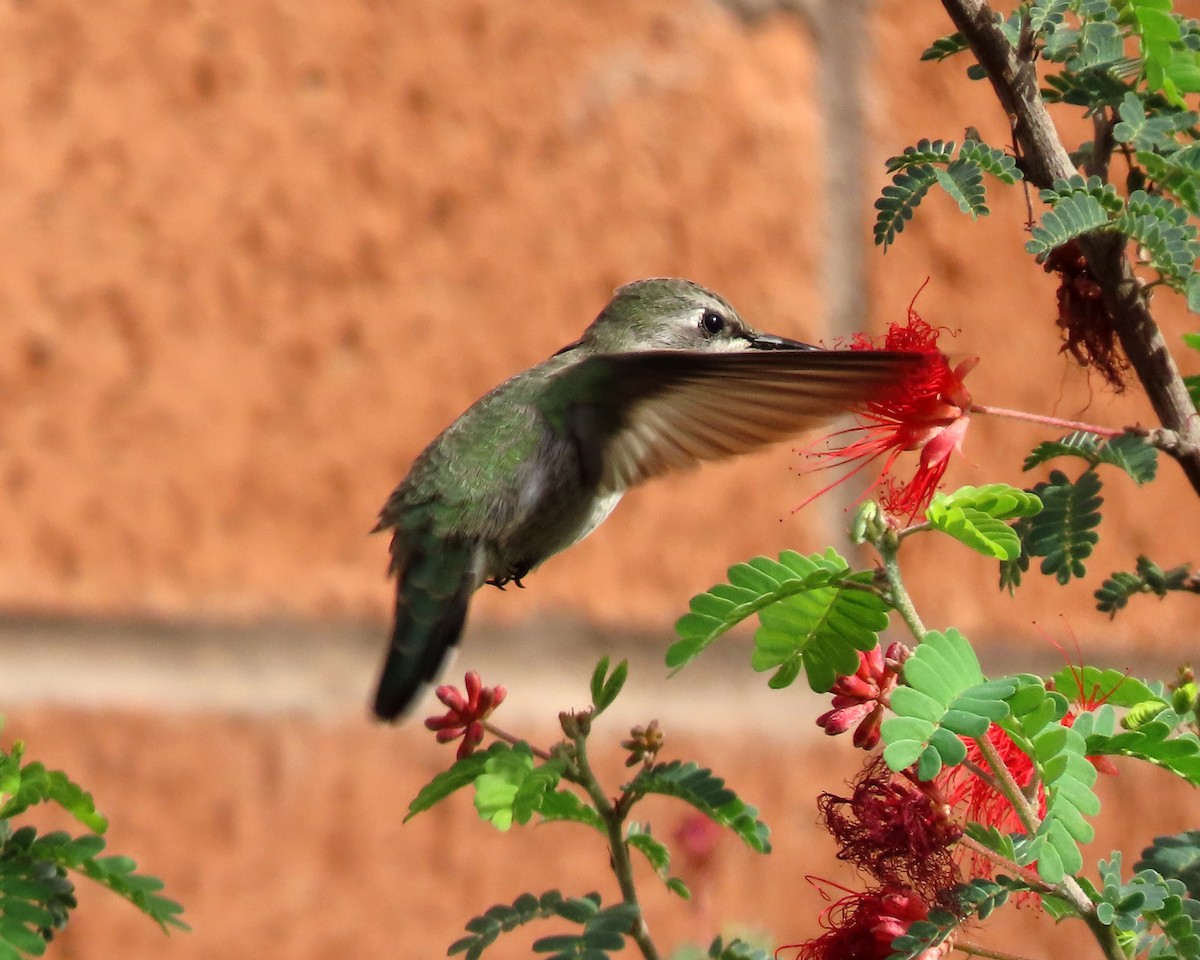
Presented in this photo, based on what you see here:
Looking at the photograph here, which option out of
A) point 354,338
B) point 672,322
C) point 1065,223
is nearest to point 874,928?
point 1065,223

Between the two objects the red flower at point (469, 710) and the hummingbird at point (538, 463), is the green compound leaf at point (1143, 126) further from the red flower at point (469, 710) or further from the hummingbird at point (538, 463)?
the red flower at point (469, 710)

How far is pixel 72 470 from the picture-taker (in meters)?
1.55

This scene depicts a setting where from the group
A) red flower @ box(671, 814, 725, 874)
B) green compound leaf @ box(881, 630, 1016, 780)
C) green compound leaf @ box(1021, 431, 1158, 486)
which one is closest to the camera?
green compound leaf @ box(881, 630, 1016, 780)

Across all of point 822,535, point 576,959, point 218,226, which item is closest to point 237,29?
point 218,226

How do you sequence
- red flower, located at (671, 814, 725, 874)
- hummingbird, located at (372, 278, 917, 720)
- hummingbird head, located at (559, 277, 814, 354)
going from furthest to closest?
1. hummingbird head, located at (559, 277, 814, 354)
2. red flower, located at (671, 814, 725, 874)
3. hummingbird, located at (372, 278, 917, 720)

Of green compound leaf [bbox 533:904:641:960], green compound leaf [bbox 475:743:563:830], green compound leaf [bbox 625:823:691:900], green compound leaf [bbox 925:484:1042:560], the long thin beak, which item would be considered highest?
the long thin beak

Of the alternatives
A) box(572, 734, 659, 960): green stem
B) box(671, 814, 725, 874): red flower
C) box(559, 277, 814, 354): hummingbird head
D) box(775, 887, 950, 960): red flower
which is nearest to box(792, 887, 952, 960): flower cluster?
box(775, 887, 950, 960): red flower

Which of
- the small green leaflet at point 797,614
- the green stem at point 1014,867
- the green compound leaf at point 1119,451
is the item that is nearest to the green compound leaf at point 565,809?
the small green leaflet at point 797,614

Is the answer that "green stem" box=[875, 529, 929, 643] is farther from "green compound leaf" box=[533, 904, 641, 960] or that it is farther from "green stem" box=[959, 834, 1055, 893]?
"green compound leaf" box=[533, 904, 641, 960]

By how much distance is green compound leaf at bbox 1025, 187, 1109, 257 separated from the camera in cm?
77

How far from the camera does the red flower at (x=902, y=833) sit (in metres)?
0.79

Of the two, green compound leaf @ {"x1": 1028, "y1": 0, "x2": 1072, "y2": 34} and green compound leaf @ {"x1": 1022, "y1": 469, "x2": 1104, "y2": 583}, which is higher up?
green compound leaf @ {"x1": 1028, "y1": 0, "x2": 1072, "y2": 34}

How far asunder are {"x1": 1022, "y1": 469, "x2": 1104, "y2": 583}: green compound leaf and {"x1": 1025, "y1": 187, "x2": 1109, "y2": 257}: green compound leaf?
187 mm

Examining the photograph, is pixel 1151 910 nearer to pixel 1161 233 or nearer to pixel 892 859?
pixel 892 859
